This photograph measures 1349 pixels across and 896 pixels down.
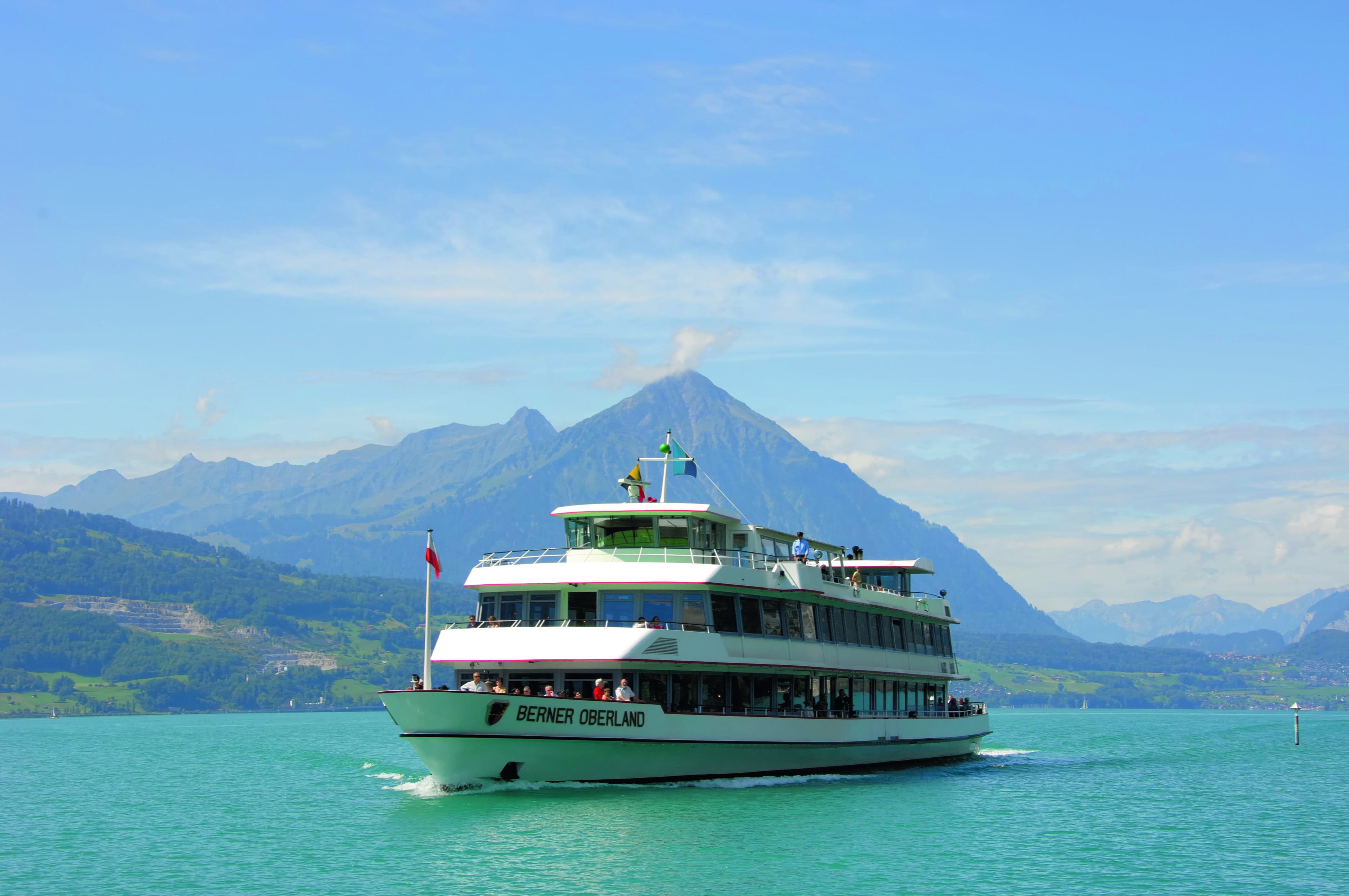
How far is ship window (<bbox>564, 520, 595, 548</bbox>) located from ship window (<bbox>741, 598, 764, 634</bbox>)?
548 cm

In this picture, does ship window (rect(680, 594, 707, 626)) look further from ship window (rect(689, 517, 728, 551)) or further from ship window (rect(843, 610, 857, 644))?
ship window (rect(843, 610, 857, 644))

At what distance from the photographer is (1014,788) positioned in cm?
4778

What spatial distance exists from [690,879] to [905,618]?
27.9 meters

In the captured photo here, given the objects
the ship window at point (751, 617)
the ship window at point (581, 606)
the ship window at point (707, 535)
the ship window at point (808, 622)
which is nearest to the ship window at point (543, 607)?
the ship window at point (581, 606)

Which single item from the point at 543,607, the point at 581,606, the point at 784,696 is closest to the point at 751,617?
the point at 784,696

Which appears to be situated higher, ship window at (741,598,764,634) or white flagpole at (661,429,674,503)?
white flagpole at (661,429,674,503)

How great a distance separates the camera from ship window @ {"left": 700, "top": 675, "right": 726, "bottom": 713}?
40.8 m

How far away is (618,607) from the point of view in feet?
132

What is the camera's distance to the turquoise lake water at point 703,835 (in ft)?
95.9

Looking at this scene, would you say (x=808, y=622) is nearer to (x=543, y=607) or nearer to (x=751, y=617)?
(x=751, y=617)

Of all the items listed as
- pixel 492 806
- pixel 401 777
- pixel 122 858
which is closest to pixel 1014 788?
pixel 492 806

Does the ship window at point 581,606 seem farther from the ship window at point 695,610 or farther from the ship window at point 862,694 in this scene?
the ship window at point 862,694

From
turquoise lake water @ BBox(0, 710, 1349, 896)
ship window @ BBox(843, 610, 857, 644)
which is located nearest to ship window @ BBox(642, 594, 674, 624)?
turquoise lake water @ BBox(0, 710, 1349, 896)

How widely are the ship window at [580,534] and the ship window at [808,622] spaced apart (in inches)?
306
